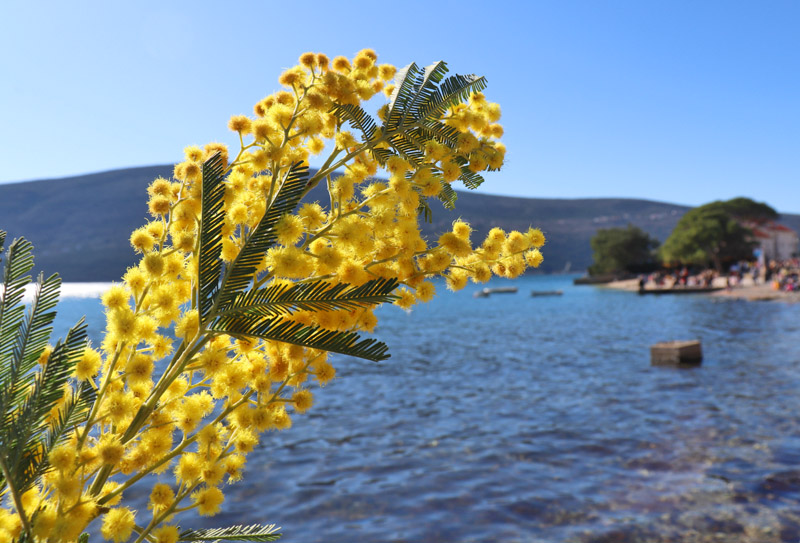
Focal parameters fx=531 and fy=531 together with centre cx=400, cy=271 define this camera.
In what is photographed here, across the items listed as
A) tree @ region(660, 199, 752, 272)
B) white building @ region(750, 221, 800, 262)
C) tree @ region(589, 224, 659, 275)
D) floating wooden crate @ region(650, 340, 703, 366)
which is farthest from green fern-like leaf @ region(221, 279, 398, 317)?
white building @ region(750, 221, 800, 262)

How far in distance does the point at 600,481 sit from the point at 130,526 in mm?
8663

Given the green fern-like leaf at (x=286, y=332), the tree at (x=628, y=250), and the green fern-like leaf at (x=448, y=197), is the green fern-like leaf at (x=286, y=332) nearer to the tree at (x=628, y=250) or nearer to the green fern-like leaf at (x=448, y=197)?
the green fern-like leaf at (x=448, y=197)

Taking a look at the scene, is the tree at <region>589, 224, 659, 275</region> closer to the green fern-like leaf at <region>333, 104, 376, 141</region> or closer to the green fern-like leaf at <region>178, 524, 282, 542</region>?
the green fern-like leaf at <region>333, 104, 376, 141</region>

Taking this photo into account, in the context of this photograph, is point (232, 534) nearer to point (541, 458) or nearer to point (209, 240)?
point (209, 240)

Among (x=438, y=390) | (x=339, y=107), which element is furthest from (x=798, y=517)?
(x=438, y=390)

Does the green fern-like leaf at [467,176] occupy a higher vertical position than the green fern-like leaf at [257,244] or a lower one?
higher

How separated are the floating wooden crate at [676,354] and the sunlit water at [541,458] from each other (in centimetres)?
60

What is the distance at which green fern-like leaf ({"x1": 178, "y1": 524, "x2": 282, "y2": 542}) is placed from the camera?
1.37 metres

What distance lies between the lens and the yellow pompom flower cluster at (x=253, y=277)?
4.01ft

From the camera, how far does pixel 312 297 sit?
4.16 ft

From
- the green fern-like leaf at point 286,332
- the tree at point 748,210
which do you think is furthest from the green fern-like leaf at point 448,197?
the tree at point 748,210

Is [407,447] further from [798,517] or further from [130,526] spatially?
[130,526]

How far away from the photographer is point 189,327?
1219 mm

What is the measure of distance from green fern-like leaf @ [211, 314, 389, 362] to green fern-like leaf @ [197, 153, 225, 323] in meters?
0.06
